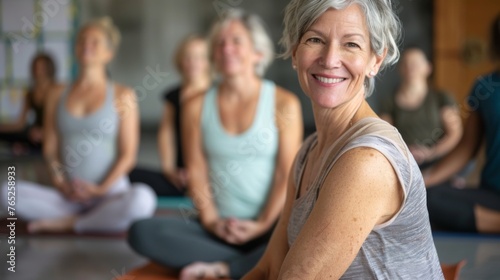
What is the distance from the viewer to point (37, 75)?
6016 mm

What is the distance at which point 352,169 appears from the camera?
120 cm

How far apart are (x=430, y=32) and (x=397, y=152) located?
642cm

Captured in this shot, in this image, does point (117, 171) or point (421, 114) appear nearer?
point (117, 171)

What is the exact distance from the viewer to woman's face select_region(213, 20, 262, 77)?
284 cm

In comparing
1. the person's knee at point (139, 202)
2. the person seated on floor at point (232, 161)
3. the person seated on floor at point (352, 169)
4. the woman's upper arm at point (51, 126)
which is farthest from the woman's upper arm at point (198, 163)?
the person seated on floor at point (352, 169)

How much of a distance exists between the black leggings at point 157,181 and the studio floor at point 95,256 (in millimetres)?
983

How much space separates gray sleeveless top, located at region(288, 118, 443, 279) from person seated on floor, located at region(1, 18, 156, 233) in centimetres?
234

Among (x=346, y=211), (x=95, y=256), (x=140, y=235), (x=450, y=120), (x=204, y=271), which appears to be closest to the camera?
(x=346, y=211)

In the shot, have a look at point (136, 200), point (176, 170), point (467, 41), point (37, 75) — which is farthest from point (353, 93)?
point (467, 41)

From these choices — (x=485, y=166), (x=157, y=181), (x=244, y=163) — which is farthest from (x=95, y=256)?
(x=485, y=166)

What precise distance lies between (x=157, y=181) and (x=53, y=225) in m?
0.98

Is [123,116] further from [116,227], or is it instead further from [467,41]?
[467,41]

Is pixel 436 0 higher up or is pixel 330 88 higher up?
pixel 330 88

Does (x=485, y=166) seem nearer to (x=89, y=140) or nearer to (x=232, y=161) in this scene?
(x=232, y=161)
